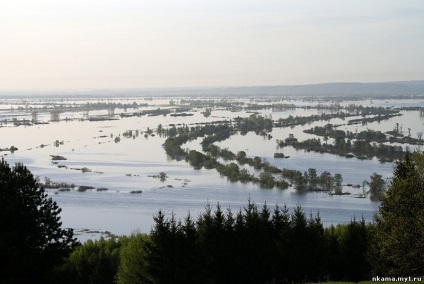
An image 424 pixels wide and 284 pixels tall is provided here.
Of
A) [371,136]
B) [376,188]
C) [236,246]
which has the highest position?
[236,246]

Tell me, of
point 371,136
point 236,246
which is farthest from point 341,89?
point 236,246

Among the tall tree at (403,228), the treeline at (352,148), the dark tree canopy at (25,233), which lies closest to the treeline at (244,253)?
the dark tree canopy at (25,233)

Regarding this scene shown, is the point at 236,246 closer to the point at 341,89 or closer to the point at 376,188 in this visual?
the point at 376,188

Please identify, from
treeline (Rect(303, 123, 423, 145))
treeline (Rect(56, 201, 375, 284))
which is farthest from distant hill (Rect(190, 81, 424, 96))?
treeline (Rect(56, 201, 375, 284))

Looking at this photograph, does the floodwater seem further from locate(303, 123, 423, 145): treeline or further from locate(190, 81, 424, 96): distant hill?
locate(190, 81, 424, 96): distant hill

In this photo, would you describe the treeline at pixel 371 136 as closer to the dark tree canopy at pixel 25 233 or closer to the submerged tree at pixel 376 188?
the submerged tree at pixel 376 188

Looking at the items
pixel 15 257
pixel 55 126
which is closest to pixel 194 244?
pixel 15 257
